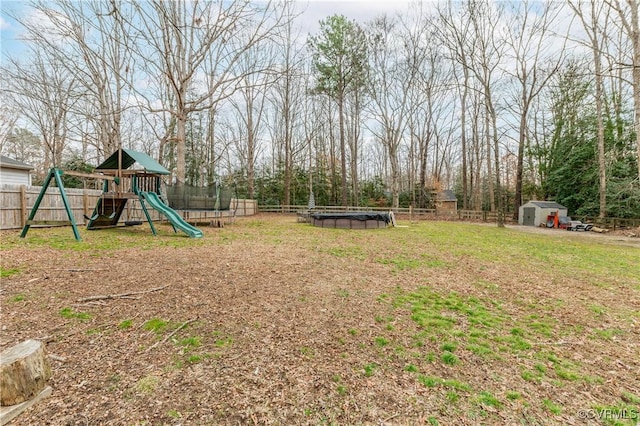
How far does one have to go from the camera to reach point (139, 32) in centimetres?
772

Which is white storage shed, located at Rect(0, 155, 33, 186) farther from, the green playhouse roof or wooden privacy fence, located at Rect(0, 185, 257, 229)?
the green playhouse roof

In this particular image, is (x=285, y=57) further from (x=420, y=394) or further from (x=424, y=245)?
(x=420, y=394)

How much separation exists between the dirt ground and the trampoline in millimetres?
7158

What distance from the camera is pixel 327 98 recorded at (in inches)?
877

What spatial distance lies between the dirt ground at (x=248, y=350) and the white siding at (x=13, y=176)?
12820mm

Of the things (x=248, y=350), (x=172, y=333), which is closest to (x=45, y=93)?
(x=172, y=333)

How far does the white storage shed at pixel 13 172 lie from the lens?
12.7 meters

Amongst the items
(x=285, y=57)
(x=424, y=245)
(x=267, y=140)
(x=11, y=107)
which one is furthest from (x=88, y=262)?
(x=267, y=140)

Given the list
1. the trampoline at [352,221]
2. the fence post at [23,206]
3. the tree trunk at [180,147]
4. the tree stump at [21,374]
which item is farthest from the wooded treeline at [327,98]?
the tree stump at [21,374]

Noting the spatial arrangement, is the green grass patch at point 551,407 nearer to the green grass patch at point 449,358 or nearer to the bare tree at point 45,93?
the green grass patch at point 449,358

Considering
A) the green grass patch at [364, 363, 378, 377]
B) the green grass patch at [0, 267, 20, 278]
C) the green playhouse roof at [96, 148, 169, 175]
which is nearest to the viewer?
the green grass patch at [364, 363, 378, 377]

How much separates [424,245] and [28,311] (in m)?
7.71

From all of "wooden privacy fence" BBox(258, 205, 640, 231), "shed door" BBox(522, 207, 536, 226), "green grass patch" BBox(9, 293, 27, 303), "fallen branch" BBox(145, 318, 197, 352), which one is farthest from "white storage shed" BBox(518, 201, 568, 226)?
"green grass patch" BBox(9, 293, 27, 303)

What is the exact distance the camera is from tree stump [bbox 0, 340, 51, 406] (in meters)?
1.67
